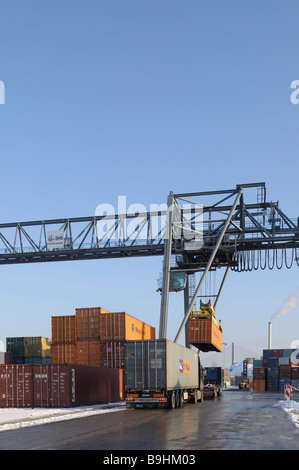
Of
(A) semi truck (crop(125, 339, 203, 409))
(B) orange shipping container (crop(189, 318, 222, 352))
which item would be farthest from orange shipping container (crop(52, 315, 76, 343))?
(A) semi truck (crop(125, 339, 203, 409))

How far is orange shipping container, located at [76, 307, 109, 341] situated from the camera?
4109 centimetres

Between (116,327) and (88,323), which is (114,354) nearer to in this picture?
(116,327)

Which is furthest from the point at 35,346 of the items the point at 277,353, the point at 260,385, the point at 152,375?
the point at 277,353

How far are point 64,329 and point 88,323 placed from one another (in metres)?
2.12

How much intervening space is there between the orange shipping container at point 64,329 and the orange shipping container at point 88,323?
2.09 feet

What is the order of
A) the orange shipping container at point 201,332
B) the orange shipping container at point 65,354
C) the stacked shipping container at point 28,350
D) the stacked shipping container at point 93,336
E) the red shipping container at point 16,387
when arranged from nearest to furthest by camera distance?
the red shipping container at point 16,387 → the stacked shipping container at point 93,336 → the orange shipping container at point 201,332 → the orange shipping container at point 65,354 → the stacked shipping container at point 28,350

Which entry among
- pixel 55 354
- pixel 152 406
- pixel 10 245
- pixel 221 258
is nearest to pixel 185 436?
pixel 152 406

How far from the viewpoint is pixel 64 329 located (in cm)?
4206

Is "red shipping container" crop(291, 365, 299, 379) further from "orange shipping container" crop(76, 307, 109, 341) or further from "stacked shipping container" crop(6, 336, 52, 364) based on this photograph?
"orange shipping container" crop(76, 307, 109, 341)

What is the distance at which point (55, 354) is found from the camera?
41.8 m

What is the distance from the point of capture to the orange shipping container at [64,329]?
4188 cm

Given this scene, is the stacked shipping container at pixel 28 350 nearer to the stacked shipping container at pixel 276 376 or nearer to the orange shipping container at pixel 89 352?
the orange shipping container at pixel 89 352

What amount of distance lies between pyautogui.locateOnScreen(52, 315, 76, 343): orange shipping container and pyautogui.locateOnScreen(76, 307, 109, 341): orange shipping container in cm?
64

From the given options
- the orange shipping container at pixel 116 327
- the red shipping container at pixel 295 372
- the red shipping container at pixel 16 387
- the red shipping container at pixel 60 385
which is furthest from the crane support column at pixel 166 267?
the red shipping container at pixel 295 372
